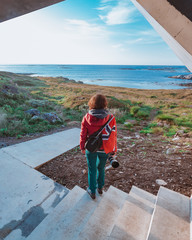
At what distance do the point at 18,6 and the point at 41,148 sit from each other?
10.8ft

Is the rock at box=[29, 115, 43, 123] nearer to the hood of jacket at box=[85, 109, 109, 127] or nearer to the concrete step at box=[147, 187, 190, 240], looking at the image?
the hood of jacket at box=[85, 109, 109, 127]

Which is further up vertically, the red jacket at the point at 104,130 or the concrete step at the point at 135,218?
the red jacket at the point at 104,130

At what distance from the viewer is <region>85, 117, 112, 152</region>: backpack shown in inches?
70.2

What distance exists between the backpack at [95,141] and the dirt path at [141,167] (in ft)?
4.31

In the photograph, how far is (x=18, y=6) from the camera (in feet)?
5.33

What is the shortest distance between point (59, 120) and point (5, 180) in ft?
13.5

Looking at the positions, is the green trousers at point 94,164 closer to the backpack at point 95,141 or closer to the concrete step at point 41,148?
the backpack at point 95,141

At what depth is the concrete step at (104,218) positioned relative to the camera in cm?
152

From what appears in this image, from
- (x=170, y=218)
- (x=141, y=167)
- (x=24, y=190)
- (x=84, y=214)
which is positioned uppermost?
(x=170, y=218)

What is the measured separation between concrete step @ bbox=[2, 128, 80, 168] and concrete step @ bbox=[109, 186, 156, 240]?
2.27 m

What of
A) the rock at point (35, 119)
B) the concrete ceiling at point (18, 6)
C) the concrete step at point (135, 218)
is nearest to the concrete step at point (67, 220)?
the concrete step at point (135, 218)

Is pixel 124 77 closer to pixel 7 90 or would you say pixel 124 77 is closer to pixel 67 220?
pixel 7 90

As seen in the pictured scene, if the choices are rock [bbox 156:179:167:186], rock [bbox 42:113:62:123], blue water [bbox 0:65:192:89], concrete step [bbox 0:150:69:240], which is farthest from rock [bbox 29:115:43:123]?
blue water [bbox 0:65:192:89]

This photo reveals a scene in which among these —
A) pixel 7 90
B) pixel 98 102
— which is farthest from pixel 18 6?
pixel 7 90
